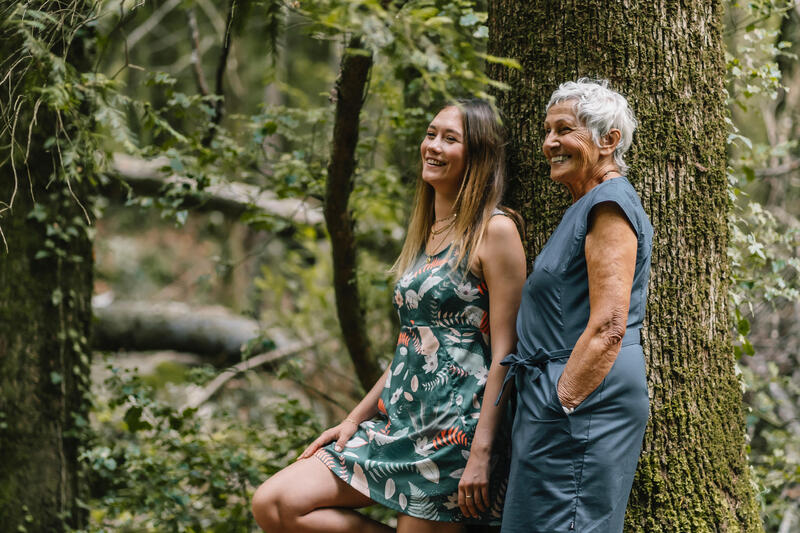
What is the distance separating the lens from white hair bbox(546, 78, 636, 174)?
207cm

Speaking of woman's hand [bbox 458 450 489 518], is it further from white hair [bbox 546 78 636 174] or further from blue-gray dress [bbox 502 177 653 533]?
white hair [bbox 546 78 636 174]

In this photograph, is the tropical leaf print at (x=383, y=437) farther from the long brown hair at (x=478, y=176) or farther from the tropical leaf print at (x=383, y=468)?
the long brown hair at (x=478, y=176)

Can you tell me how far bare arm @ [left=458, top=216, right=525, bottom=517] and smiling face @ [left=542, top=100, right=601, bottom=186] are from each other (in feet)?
1.00

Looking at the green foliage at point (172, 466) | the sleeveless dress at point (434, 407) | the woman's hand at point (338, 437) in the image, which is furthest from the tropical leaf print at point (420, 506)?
the green foliage at point (172, 466)

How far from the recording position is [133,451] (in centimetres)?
400

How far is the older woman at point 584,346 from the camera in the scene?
1890 millimetres

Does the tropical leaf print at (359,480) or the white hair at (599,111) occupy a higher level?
the white hair at (599,111)

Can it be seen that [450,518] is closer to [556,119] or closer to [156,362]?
[556,119]

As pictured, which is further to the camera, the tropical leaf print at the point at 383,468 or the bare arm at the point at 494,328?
the tropical leaf print at the point at 383,468

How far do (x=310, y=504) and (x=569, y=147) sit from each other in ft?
5.01

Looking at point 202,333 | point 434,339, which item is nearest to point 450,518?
point 434,339

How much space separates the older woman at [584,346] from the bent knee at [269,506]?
2.82ft

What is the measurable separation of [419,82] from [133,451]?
8.87 feet

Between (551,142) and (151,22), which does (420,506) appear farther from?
(151,22)
